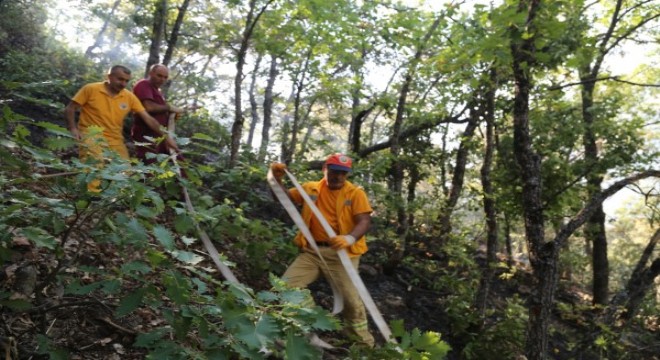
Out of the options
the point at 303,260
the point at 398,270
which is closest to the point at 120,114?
the point at 303,260

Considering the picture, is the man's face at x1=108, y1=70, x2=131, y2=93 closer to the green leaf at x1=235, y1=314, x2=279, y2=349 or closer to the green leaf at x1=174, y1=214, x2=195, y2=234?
the green leaf at x1=174, y1=214, x2=195, y2=234

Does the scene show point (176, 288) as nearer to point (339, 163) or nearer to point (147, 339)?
point (147, 339)

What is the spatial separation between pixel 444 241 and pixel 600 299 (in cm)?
646

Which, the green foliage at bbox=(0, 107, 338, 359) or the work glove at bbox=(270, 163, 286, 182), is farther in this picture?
the work glove at bbox=(270, 163, 286, 182)

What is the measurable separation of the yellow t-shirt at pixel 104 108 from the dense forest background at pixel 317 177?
0.71 meters

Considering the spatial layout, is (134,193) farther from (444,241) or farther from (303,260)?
(444,241)

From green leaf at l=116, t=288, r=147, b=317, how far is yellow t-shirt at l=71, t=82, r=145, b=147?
3097 millimetres

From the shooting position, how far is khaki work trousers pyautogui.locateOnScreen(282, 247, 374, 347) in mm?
4461

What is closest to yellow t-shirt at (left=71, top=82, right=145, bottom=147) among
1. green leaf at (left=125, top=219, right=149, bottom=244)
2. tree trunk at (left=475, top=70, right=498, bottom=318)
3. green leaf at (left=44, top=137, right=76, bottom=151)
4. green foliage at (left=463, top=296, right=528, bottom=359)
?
green leaf at (left=44, top=137, right=76, bottom=151)

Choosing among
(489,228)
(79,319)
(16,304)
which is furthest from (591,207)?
(16,304)

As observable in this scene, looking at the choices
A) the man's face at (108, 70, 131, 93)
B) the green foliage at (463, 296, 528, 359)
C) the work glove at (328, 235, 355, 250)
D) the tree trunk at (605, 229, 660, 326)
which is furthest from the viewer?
the green foliage at (463, 296, 528, 359)

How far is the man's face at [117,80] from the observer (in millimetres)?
4922

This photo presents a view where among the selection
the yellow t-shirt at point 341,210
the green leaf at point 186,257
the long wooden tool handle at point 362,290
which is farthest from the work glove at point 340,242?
the green leaf at point 186,257

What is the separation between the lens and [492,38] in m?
4.15
